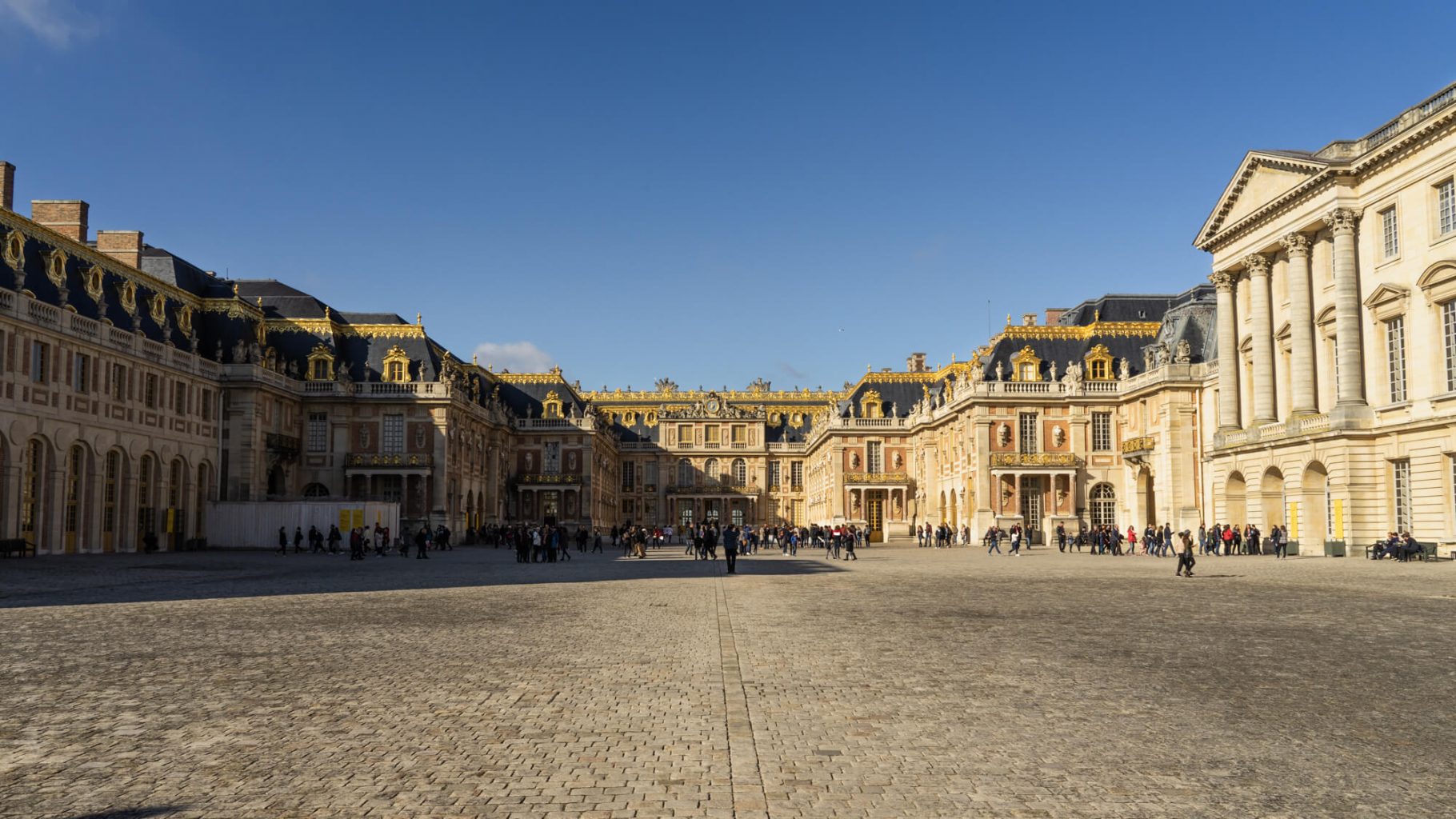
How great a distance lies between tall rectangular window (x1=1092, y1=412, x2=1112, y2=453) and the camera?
214 ft

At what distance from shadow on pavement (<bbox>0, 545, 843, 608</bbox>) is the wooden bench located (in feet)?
1.94

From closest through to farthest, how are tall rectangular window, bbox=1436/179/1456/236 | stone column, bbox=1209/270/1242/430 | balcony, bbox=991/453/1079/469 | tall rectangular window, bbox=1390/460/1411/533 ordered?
tall rectangular window, bbox=1436/179/1456/236 → tall rectangular window, bbox=1390/460/1411/533 → stone column, bbox=1209/270/1242/430 → balcony, bbox=991/453/1079/469

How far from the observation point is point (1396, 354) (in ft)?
129

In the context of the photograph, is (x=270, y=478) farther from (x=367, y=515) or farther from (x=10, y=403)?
(x=10, y=403)

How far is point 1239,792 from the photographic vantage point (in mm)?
6887

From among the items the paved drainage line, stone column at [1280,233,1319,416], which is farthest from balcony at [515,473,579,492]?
the paved drainage line

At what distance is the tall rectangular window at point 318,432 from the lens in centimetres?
6344

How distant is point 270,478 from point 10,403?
22.3 meters

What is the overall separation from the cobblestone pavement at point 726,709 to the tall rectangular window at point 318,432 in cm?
4413

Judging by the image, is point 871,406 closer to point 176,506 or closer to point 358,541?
point 358,541

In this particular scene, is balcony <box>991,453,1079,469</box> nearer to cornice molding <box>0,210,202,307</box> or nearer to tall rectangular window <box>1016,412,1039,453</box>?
tall rectangular window <box>1016,412,1039,453</box>

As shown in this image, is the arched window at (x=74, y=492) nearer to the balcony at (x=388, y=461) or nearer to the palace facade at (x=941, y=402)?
the palace facade at (x=941, y=402)

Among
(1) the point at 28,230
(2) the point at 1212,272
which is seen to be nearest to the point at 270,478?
(1) the point at 28,230

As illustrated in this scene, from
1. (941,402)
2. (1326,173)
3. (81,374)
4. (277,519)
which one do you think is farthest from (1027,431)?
(81,374)
